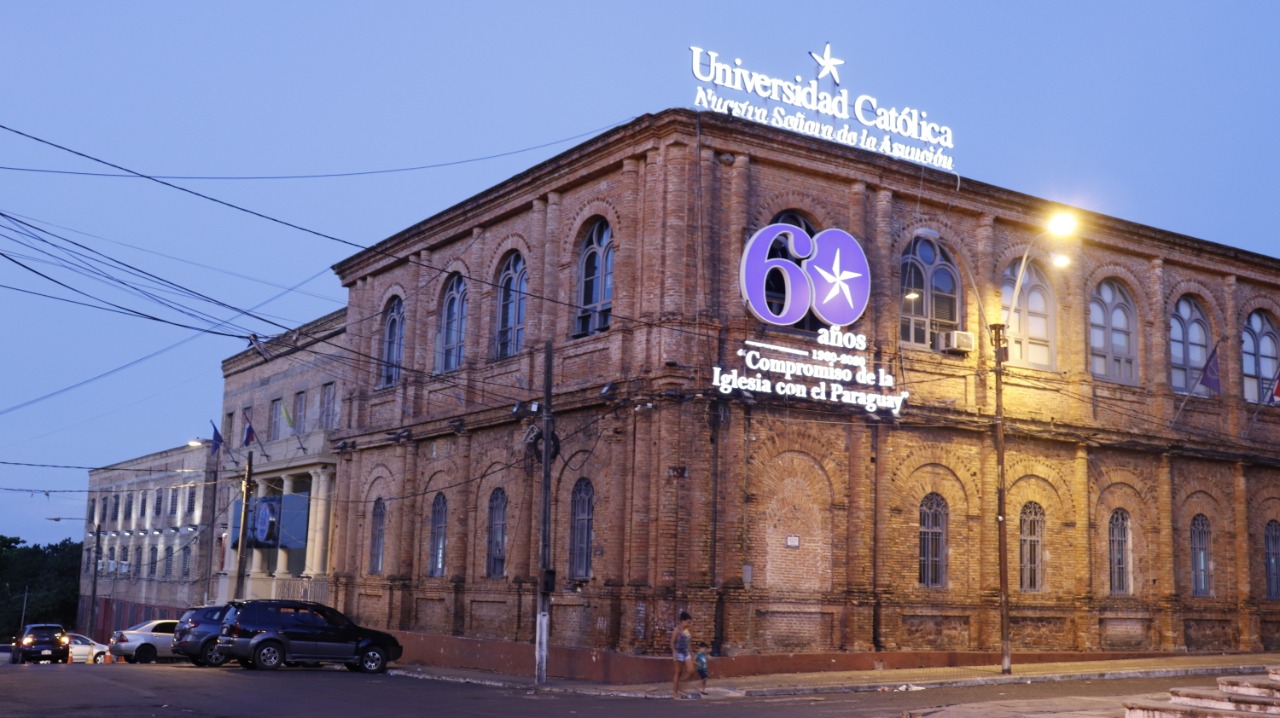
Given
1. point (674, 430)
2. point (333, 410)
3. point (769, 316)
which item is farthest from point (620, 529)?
point (333, 410)

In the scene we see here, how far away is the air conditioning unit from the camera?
2997cm

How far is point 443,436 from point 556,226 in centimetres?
718

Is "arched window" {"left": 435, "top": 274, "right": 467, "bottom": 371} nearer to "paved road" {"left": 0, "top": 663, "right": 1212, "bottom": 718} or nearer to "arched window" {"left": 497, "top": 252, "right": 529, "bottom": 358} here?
"arched window" {"left": 497, "top": 252, "right": 529, "bottom": 358}

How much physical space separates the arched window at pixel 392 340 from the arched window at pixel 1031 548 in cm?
1823

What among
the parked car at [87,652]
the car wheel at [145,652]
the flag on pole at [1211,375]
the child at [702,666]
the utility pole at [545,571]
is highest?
the flag on pole at [1211,375]

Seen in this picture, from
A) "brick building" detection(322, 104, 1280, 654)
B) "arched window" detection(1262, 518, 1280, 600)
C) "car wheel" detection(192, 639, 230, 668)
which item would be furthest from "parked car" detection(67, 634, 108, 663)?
"arched window" detection(1262, 518, 1280, 600)

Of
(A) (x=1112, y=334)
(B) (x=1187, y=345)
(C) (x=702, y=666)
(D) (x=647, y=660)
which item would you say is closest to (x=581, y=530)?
(D) (x=647, y=660)

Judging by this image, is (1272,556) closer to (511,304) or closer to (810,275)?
(810,275)

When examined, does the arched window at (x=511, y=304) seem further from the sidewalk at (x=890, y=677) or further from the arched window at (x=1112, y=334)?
the arched window at (x=1112, y=334)

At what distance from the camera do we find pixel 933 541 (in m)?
29.4

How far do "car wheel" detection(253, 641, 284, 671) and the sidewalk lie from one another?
2.81 metres

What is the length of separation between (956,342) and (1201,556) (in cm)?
1045

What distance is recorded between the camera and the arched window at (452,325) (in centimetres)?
3500

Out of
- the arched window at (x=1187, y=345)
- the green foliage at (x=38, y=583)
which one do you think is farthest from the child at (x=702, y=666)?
the green foliage at (x=38, y=583)
